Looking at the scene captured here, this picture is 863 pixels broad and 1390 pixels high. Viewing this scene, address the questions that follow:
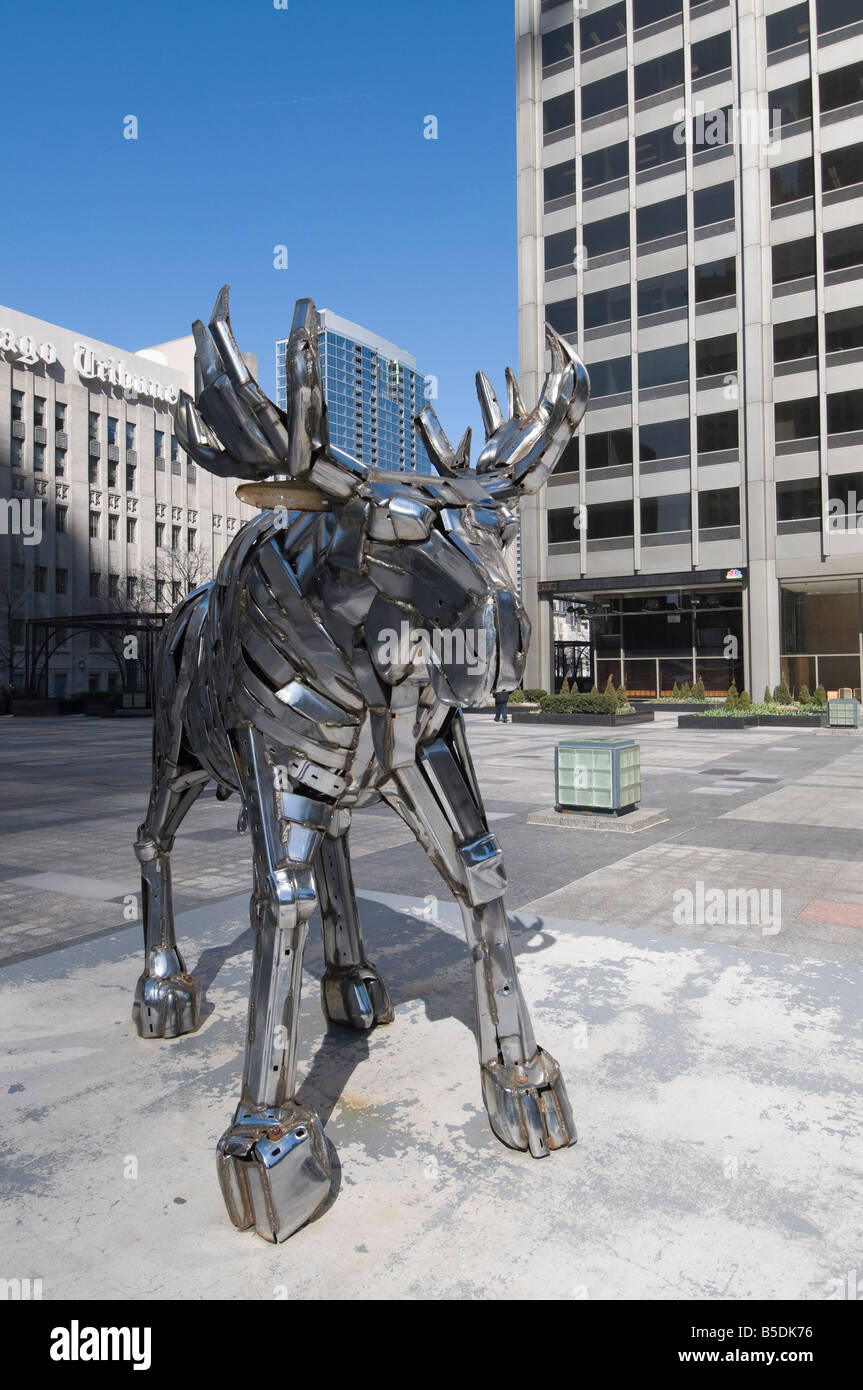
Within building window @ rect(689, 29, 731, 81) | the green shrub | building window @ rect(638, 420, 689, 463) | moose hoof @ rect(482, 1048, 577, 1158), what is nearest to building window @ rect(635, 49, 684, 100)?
building window @ rect(689, 29, 731, 81)

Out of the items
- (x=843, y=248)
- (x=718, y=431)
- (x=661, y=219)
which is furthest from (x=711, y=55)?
(x=718, y=431)

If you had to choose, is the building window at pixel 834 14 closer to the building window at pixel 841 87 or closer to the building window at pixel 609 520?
Answer: the building window at pixel 841 87

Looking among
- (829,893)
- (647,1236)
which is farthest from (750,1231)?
(829,893)

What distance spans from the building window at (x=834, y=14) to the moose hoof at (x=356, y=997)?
39.3m

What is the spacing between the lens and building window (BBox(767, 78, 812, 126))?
31.8m

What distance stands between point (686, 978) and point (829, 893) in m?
2.46

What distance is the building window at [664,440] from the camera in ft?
112

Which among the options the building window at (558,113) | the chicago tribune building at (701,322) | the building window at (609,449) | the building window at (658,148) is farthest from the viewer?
the building window at (558,113)

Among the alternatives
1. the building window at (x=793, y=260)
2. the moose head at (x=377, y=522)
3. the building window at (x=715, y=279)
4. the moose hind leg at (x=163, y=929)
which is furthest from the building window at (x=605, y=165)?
the moose head at (x=377, y=522)

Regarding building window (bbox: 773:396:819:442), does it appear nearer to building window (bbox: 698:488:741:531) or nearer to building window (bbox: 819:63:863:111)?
building window (bbox: 698:488:741:531)

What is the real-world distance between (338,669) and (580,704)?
24773mm

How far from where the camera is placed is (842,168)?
31.5 metres
